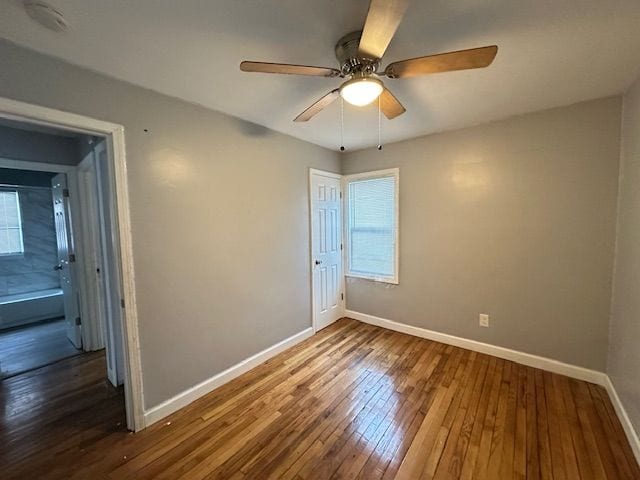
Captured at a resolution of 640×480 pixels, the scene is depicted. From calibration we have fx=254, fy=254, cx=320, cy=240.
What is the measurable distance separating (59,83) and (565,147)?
12.4ft

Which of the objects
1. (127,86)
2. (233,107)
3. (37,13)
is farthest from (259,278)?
(37,13)

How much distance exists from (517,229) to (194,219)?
9.87 feet

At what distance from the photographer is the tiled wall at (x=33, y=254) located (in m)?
4.32

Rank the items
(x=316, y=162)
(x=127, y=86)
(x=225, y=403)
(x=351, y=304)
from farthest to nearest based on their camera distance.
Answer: (x=351, y=304), (x=316, y=162), (x=225, y=403), (x=127, y=86)

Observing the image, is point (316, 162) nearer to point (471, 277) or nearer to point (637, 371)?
point (471, 277)

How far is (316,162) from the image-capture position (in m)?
3.29

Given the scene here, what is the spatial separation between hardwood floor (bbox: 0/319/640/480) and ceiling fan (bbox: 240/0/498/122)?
215 cm

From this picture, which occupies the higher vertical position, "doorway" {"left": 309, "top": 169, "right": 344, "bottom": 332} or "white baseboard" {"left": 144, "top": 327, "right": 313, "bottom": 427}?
"doorway" {"left": 309, "top": 169, "right": 344, "bottom": 332}

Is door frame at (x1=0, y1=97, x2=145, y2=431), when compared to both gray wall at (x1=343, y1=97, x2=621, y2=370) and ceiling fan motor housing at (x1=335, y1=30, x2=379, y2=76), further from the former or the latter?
gray wall at (x1=343, y1=97, x2=621, y2=370)

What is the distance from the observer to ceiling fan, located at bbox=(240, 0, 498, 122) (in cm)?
104

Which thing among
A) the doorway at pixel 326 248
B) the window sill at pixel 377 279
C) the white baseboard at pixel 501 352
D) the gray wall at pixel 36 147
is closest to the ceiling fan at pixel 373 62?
the doorway at pixel 326 248

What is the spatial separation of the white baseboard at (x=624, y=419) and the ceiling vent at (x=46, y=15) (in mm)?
3849

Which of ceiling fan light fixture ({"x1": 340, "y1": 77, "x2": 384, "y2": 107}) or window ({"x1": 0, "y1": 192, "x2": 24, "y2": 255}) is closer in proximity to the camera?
ceiling fan light fixture ({"x1": 340, "y1": 77, "x2": 384, "y2": 107})

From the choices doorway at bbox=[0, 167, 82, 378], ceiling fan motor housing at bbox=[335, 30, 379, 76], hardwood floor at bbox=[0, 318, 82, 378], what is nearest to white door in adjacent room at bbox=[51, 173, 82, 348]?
doorway at bbox=[0, 167, 82, 378]
